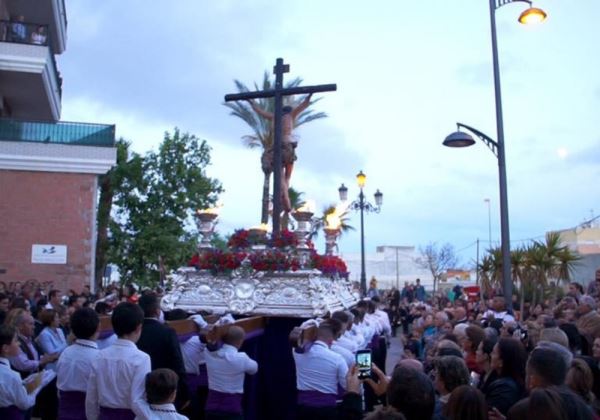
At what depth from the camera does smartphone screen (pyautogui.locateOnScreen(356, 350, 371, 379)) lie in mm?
4883

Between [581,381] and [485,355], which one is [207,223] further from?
[581,381]

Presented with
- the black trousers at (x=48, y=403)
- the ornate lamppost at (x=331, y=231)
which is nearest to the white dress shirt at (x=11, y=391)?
the black trousers at (x=48, y=403)

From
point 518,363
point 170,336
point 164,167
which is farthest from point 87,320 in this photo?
point 164,167

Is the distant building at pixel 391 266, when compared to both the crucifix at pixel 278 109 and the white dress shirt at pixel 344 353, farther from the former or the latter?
the white dress shirt at pixel 344 353

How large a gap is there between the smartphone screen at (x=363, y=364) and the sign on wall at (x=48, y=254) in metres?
16.9

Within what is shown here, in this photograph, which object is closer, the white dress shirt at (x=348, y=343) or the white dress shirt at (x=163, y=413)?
the white dress shirt at (x=163, y=413)

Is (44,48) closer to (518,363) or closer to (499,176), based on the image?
(499,176)

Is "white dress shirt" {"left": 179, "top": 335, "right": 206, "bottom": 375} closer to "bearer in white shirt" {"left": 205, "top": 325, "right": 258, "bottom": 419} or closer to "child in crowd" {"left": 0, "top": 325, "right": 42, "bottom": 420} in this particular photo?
"bearer in white shirt" {"left": 205, "top": 325, "right": 258, "bottom": 419}

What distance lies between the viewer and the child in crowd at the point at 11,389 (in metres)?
5.08

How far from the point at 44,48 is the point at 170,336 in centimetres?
1599

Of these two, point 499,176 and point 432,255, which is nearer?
point 499,176

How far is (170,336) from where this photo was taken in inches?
217

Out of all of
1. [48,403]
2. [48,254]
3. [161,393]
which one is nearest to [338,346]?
[161,393]

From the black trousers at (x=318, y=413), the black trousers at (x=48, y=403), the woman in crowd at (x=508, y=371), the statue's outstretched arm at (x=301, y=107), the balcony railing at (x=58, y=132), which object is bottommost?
the black trousers at (x=48, y=403)
